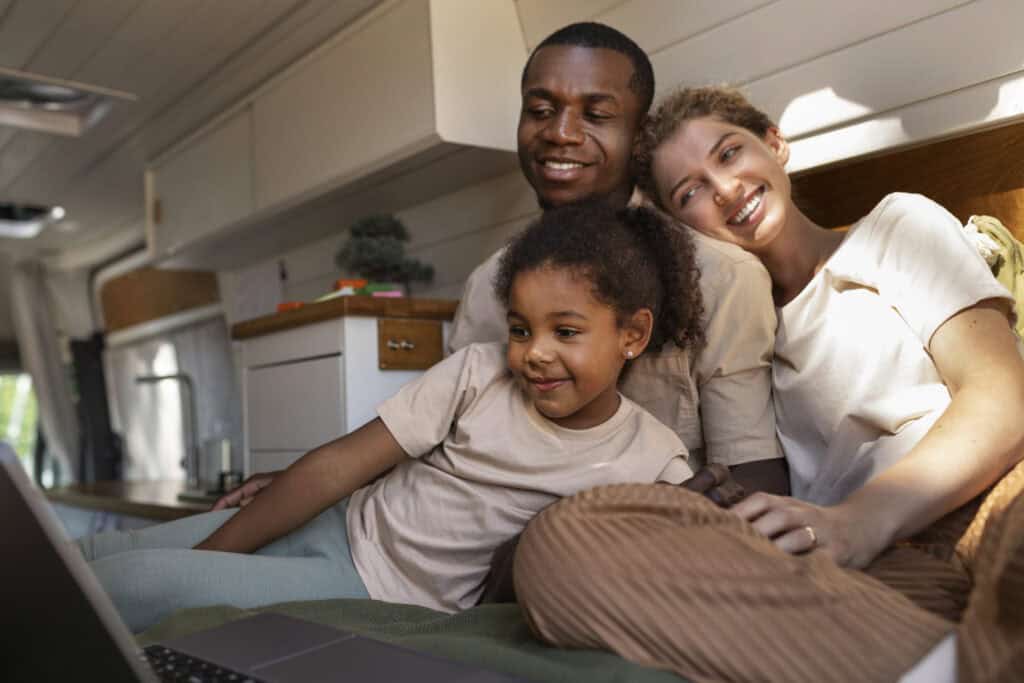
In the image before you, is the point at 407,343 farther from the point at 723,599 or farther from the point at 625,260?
the point at 723,599

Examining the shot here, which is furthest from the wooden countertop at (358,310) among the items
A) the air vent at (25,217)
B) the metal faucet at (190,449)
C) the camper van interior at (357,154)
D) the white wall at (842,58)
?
the air vent at (25,217)

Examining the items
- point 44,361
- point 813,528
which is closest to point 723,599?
point 813,528

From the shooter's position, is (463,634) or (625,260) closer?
(463,634)

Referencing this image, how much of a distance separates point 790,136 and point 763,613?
1243 mm

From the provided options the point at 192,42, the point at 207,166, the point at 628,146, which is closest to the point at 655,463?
the point at 628,146

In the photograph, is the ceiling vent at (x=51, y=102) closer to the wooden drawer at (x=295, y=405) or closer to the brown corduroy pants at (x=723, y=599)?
the wooden drawer at (x=295, y=405)

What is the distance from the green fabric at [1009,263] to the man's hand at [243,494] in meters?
1.07

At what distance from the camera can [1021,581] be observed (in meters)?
0.59

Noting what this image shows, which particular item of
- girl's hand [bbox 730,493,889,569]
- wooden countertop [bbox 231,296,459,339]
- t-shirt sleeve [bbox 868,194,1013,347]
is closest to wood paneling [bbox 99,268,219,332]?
wooden countertop [bbox 231,296,459,339]

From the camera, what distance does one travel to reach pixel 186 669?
698mm

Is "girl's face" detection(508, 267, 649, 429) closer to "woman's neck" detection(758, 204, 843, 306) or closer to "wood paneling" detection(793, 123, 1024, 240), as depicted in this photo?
"woman's neck" detection(758, 204, 843, 306)

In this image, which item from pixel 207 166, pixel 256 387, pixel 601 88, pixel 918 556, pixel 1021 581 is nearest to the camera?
pixel 1021 581

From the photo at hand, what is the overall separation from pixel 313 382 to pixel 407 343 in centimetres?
23

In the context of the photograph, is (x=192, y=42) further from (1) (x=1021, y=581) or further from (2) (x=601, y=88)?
(1) (x=1021, y=581)
